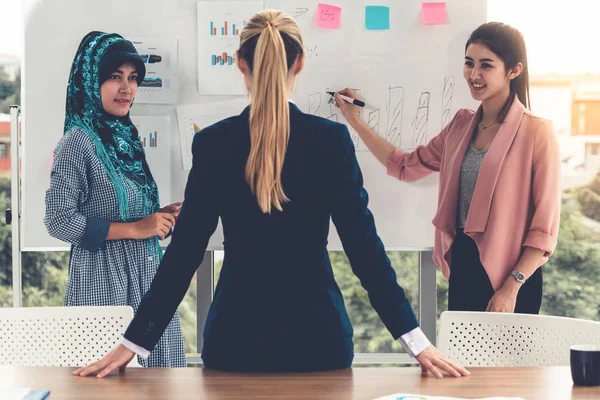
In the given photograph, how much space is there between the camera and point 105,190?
8.29 feet

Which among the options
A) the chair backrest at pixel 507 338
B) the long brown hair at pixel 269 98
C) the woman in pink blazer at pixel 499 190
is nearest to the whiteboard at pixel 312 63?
the woman in pink blazer at pixel 499 190

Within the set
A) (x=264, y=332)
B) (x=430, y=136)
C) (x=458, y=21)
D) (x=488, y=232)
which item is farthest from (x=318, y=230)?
(x=458, y=21)

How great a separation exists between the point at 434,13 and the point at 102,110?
4.29 feet

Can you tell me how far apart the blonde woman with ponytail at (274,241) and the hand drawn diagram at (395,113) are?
1.33m

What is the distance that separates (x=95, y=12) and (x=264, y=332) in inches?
70.4

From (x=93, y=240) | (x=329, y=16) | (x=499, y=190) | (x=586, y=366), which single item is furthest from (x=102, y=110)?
(x=586, y=366)

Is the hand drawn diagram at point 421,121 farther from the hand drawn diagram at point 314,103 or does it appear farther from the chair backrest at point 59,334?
the chair backrest at point 59,334

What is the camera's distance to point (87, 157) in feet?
8.23

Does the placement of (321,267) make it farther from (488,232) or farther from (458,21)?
(458,21)

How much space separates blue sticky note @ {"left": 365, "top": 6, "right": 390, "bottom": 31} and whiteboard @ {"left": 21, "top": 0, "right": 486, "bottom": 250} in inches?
0.9

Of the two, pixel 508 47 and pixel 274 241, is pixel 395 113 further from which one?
pixel 274 241

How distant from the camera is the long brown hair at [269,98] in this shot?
159 cm

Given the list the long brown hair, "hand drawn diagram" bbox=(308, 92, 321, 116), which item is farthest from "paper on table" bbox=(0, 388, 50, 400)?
"hand drawn diagram" bbox=(308, 92, 321, 116)

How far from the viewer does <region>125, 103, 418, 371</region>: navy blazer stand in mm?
1617
